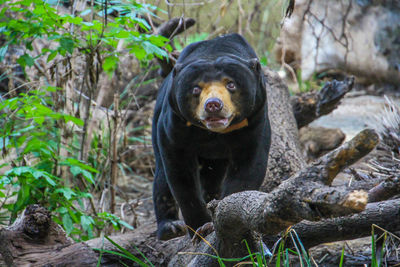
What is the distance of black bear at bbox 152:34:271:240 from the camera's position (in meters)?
3.41

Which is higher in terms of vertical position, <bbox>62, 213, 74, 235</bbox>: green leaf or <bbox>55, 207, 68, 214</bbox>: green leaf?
<bbox>55, 207, 68, 214</bbox>: green leaf

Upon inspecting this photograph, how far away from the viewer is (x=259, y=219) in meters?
2.17

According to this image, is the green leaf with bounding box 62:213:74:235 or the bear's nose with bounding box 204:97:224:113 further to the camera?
the green leaf with bounding box 62:213:74:235

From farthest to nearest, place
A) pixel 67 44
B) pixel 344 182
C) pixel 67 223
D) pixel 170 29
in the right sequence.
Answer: pixel 170 29, pixel 344 182, pixel 67 223, pixel 67 44

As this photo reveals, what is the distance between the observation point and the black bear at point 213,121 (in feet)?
11.2

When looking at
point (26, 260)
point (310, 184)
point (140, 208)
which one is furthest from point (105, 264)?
point (140, 208)

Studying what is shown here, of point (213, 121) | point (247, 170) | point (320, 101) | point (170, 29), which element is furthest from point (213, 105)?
point (320, 101)

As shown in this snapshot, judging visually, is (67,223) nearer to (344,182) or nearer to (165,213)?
(165,213)

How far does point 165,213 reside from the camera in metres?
4.21

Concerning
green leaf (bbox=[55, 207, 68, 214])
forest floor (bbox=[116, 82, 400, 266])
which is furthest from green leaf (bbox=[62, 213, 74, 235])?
forest floor (bbox=[116, 82, 400, 266])

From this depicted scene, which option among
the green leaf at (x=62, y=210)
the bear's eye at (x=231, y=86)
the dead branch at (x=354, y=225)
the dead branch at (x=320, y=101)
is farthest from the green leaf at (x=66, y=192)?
the dead branch at (x=320, y=101)

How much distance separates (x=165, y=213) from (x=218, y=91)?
1.33 metres

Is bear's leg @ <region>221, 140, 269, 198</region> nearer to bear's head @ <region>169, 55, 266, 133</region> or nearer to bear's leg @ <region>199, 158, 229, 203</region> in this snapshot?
bear's head @ <region>169, 55, 266, 133</region>

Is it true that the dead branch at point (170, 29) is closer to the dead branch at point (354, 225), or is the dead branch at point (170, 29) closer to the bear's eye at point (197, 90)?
the bear's eye at point (197, 90)
